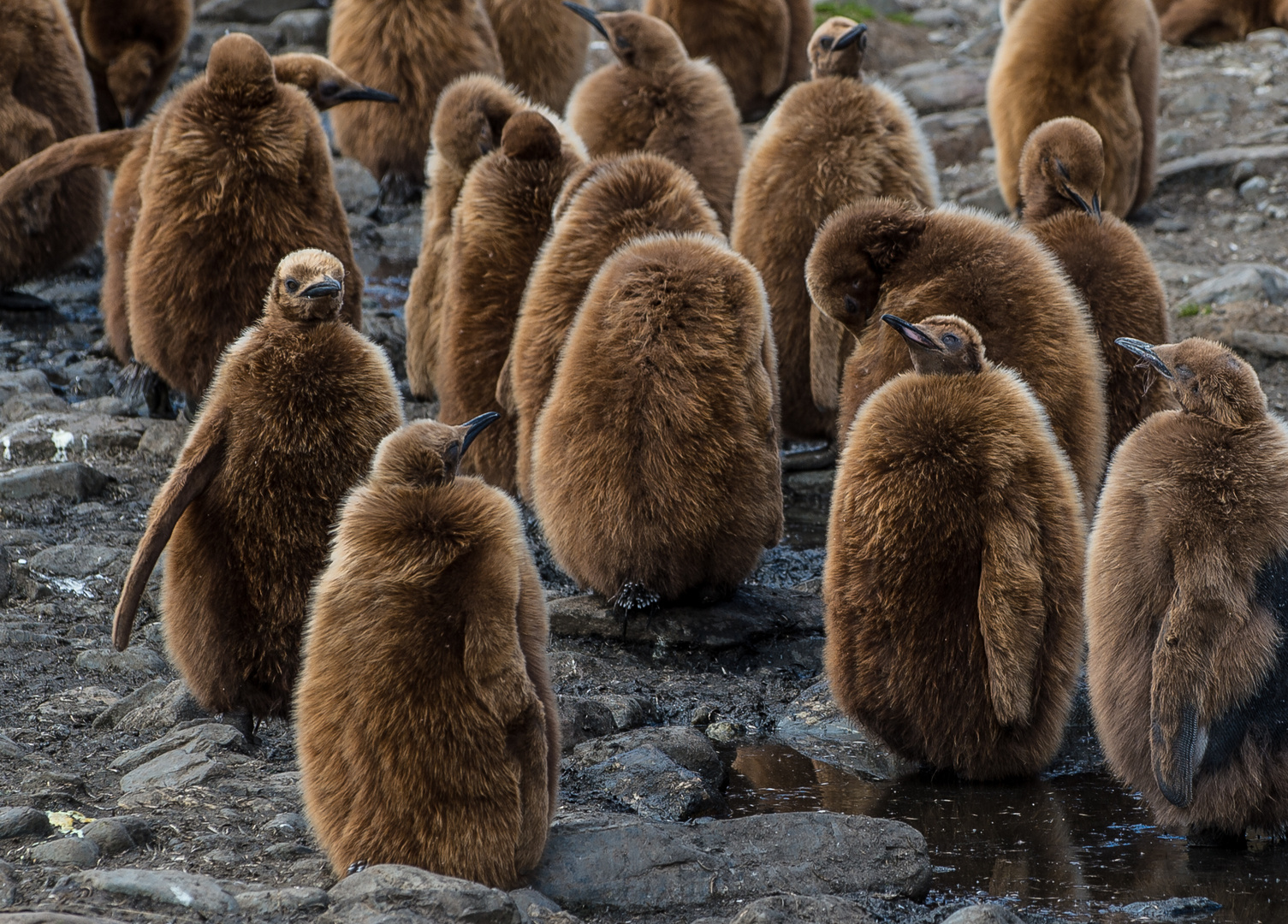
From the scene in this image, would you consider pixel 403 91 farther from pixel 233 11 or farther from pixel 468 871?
pixel 468 871

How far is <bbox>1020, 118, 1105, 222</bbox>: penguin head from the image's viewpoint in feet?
19.0

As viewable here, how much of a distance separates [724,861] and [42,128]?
6.77 metres

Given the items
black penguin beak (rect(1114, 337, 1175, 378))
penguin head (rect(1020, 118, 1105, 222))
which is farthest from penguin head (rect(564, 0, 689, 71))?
black penguin beak (rect(1114, 337, 1175, 378))

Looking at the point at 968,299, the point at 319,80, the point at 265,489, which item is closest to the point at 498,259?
the point at 319,80

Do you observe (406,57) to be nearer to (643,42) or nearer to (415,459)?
(643,42)

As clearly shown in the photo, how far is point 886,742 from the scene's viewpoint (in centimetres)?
448

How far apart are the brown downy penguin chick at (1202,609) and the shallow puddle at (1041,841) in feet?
0.46

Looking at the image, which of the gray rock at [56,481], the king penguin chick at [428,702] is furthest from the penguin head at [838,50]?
the king penguin chick at [428,702]

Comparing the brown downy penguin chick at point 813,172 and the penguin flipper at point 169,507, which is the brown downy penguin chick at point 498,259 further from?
the penguin flipper at point 169,507

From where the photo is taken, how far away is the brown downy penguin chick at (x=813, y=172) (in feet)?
22.1

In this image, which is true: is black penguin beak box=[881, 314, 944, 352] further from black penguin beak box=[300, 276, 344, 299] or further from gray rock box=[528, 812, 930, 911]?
black penguin beak box=[300, 276, 344, 299]

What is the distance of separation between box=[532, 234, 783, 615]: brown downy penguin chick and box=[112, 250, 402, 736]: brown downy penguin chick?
0.94 metres

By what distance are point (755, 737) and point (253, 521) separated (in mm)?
1731

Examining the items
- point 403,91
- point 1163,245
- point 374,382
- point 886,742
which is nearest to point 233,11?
point 403,91
